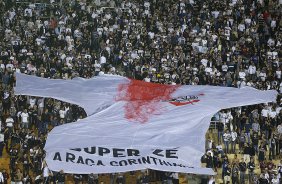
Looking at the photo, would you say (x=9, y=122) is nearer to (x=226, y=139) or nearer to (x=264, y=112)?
(x=226, y=139)

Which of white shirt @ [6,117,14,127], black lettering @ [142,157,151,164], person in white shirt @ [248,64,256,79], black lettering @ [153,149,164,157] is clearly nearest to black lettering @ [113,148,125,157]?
black lettering @ [142,157,151,164]

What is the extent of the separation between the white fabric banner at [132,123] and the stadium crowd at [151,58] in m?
2.62

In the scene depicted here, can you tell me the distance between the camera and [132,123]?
90.2 feet

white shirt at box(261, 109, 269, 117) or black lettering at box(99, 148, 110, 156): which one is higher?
white shirt at box(261, 109, 269, 117)

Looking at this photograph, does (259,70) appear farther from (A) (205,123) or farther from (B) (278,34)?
(A) (205,123)

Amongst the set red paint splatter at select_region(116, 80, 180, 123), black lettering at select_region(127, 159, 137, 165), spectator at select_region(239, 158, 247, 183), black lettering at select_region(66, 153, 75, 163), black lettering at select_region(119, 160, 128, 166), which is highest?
red paint splatter at select_region(116, 80, 180, 123)

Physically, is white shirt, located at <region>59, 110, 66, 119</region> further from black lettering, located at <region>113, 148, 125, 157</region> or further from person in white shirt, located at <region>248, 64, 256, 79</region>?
person in white shirt, located at <region>248, 64, 256, 79</region>

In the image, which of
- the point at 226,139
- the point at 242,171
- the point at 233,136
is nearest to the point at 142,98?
the point at 242,171

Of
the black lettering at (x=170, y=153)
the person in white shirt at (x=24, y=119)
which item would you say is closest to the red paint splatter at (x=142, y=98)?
the black lettering at (x=170, y=153)

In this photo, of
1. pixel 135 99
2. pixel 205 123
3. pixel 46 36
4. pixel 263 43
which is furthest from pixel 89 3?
pixel 205 123

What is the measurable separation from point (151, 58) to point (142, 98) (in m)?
9.69

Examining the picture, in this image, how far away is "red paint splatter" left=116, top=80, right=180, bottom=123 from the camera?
28.4 meters

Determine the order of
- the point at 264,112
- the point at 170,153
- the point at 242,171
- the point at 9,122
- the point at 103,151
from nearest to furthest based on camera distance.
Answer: the point at 170,153
the point at 103,151
the point at 242,171
the point at 9,122
the point at 264,112

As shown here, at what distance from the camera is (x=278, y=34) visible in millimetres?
42906
